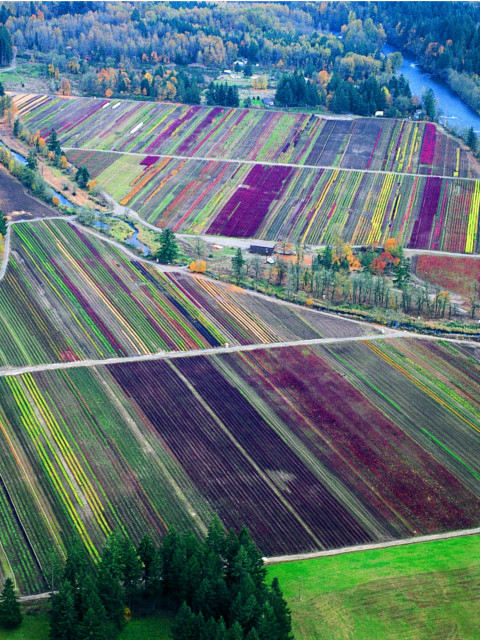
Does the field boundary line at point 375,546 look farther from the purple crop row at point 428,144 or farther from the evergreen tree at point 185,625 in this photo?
the purple crop row at point 428,144

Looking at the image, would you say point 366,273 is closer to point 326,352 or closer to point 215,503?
point 326,352

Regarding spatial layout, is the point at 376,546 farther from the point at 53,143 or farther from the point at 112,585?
the point at 53,143

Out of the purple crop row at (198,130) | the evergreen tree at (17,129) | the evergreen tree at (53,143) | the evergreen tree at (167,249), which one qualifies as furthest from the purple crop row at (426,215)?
the evergreen tree at (17,129)

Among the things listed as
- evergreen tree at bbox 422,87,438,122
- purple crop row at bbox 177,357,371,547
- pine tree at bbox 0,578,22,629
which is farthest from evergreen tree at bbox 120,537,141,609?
evergreen tree at bbox 422,87,438,122

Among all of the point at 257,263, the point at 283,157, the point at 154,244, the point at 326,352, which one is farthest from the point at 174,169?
the point at 326,352

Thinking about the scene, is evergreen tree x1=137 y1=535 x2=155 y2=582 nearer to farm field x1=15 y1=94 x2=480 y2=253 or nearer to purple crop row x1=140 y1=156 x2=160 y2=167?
farm field x1=15 y1=94 x2=480 y2=253

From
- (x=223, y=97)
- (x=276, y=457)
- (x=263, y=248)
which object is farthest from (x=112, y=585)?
(x=223, y=97)

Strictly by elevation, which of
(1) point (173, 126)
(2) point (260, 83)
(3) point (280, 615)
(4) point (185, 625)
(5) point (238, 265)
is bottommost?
(4) point (185, 625)
